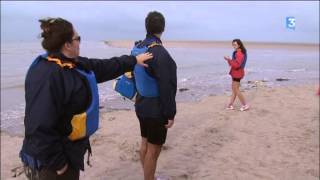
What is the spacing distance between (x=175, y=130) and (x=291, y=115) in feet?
9.60

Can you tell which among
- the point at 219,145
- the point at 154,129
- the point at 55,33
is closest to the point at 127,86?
the point at 154,129

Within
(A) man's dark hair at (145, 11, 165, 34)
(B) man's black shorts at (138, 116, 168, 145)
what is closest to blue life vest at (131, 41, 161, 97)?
(A) man's dark hair at (145, 11, 165, 34)

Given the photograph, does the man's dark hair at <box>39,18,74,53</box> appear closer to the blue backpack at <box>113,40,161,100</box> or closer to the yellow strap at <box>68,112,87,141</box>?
the yellow strap at <box>68,112,87,141</box>

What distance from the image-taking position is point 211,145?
7848 millimetres

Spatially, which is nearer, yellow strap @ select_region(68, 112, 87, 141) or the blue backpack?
yellow strap @ select_region(68, 112, 87, 141)

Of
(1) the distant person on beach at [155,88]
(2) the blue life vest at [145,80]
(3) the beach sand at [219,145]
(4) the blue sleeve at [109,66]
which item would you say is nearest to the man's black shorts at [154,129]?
(1) the distant person on beach at [155,88]

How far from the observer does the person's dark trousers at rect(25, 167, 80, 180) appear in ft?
11.1

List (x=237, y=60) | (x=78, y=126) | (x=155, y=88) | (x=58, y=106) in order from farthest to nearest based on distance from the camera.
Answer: (x=237, y=60), (x=155, y=88), (x=78, y=126), (x=58, y=106)

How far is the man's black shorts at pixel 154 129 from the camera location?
5.04 metres

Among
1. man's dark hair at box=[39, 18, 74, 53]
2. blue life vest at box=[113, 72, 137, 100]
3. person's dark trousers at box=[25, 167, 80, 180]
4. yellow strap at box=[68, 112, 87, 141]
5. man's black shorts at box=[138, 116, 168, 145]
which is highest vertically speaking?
man's dark hair at box=[39, 18, 74, 53]

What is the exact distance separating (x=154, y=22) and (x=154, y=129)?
113 cm

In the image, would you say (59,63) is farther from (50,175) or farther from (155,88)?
(155,88)

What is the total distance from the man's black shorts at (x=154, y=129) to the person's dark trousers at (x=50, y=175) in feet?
5.27

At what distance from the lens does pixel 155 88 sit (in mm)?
4930
